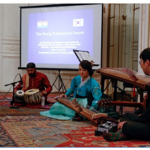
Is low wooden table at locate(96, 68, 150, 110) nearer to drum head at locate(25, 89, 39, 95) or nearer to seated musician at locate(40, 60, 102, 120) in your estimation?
seated musician at locate(40, 60, 102, 120)

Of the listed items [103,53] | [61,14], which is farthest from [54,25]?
[103,53]

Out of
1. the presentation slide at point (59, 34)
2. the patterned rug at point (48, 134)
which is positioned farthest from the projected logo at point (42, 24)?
the patterned rug at point (48, 134)

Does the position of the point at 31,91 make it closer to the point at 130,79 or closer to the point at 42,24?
the point at 130,79

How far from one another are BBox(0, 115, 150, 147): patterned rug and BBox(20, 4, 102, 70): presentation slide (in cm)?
299

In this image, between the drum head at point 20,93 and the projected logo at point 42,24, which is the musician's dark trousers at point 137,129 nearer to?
the drum head at point 20,93

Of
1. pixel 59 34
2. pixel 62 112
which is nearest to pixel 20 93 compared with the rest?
pixel 62 112

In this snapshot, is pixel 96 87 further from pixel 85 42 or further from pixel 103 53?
pixel 103 53

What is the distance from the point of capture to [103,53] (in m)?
6.91

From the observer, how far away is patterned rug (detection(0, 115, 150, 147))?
7.93ft

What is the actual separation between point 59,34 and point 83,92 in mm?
3068

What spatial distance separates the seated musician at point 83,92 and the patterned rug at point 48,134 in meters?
0.23

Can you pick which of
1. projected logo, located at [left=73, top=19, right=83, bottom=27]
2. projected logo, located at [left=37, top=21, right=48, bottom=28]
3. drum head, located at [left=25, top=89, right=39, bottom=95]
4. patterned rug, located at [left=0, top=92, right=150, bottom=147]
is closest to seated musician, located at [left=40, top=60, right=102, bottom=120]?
patterned rug, located at [left=0, top=92, right=150, bottom=147]

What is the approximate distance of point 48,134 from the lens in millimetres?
2795

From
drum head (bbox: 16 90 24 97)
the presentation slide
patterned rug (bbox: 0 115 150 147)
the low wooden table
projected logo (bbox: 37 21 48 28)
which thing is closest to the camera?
A: patterned rug (bbox: 0 115 150 147)
